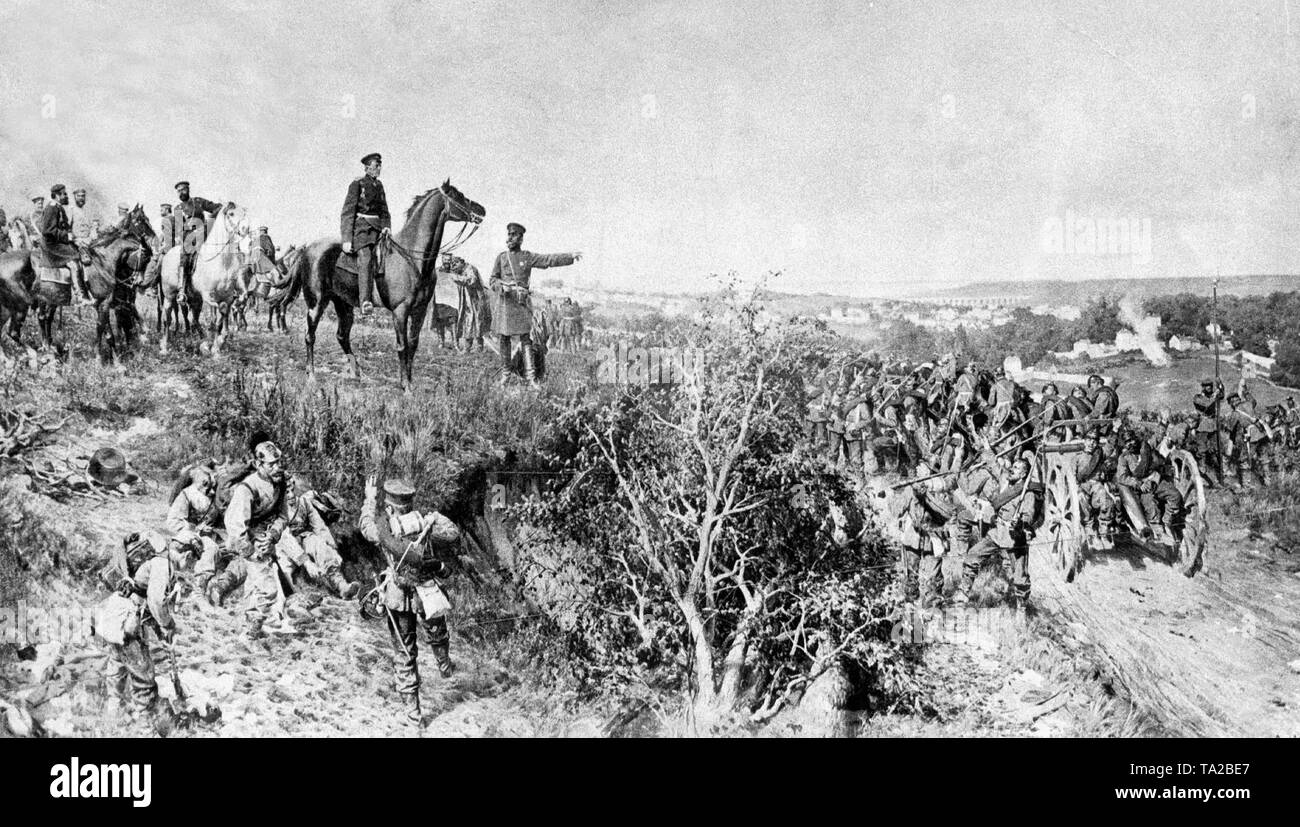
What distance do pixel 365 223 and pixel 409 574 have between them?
9.24 ft

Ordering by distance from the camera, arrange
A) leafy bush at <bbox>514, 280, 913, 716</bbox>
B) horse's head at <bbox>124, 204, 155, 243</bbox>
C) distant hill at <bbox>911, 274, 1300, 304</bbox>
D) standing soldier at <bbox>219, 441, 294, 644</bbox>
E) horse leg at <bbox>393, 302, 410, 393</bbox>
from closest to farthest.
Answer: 1. standing soldier at <bbox>219, 441, 294, 644</bbox>
2. leafy bush at <bbox>514, 280, 913, 716</bbox>
3. horse's head at <bbox>124, 204, 155, 243</bbox>
4. horse leg at <bbox>393, 302, 410, 393</bbox>
5. distant hill at <bbox>911, 274, 1300, 304</bbox>

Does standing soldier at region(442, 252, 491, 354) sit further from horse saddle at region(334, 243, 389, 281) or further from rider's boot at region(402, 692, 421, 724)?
rider's boot at region(402, 692, 421, 724)

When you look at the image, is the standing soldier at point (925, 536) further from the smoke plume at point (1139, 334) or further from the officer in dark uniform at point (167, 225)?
the officer in dark uniform at point (167, 225)

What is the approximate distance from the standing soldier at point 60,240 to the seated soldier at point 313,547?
2.43 metres

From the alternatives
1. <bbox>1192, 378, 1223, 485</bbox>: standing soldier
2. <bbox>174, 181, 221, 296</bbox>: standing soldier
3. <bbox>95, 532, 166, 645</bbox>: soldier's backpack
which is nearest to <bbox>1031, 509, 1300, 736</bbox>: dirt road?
<bbox>1192, 378, 1223, 485</bbox>: standing soldier

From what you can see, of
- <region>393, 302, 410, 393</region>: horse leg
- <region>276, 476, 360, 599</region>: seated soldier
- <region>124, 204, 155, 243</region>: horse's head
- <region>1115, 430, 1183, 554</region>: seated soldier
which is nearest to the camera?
<region>276, 476, 360, 599</region>: seated soldier

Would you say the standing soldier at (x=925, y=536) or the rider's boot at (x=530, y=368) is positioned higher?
the rider's boot at (x=530, y=368)

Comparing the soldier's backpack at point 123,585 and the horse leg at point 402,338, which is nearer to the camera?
the soldier's backpack at point 123,585

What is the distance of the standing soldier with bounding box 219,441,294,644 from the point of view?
8.15 meters

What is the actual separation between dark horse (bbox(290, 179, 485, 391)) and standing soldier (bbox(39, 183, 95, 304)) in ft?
5.44

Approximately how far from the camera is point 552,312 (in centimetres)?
914

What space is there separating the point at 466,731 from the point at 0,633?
3471mm

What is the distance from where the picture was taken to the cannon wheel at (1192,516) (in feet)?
30.6

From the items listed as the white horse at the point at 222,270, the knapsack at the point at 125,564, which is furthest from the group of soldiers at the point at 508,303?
the knapsack at the point at 125,564
